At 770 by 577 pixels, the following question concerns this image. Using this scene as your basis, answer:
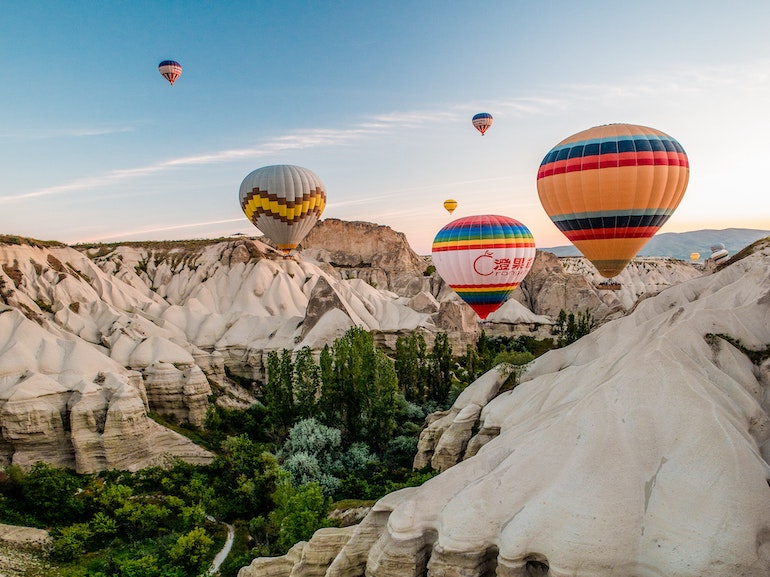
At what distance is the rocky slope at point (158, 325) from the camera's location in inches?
1093

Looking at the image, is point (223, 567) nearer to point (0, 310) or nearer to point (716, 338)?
point (716, 338)

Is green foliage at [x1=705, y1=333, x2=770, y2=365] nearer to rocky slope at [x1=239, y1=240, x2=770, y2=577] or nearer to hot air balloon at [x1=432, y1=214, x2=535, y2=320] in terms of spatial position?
rocky slope at [x1=239, y1=240, x2=770, y2=577]

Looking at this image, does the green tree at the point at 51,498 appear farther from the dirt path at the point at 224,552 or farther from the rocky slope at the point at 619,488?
the rocky slope at the point at 619,488

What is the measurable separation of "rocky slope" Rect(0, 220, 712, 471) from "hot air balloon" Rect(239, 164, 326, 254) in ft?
19.5

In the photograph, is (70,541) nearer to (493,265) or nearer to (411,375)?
(411,375)

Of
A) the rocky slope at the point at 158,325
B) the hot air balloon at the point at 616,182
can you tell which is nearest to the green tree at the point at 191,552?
the rocky slope at the point at 158,325

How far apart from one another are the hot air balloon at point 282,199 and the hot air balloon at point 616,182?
2576cm

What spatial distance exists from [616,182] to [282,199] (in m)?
29.8

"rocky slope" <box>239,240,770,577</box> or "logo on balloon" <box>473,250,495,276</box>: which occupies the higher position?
"logo on balloon" <box>473,250,495,276</box>

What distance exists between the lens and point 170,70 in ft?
162

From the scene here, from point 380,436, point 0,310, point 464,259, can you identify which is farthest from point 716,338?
point 0,310

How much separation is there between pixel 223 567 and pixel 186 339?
2963cm

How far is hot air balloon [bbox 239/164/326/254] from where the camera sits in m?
46.8

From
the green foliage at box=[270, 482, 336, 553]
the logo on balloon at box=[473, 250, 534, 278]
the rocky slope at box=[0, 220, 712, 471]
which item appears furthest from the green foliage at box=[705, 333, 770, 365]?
the green foliage at box=[270, 482, 336, 553]
